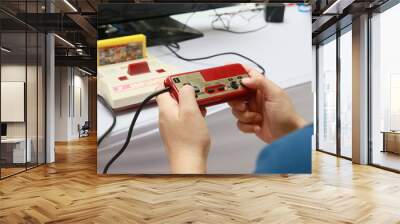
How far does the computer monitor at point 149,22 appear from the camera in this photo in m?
6.06

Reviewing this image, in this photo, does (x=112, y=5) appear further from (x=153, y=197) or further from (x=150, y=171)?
(x=153, y=197)

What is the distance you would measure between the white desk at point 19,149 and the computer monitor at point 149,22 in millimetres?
2321

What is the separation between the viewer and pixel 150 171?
19.8ft

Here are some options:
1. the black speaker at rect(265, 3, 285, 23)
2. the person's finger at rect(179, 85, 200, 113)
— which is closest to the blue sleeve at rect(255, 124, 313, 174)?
the person's finger at rect(179, 85, 200, 113)

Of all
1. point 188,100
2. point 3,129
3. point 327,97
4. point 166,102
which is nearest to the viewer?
point 188,100

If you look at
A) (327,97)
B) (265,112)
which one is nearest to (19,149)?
(265,112)

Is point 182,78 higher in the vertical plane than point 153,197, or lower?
higher

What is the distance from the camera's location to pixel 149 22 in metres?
6.07

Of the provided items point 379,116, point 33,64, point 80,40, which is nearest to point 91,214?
point 33,64

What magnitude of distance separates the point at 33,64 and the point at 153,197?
4018 millimetres

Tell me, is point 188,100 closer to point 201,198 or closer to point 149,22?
point 149,22

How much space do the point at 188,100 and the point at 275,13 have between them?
194 centimetres

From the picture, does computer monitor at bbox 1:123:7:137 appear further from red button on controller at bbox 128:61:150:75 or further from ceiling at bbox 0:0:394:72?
red button on controller at bbox 128:61:150:75

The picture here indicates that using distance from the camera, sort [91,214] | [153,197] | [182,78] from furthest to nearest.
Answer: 1. [182,78]
2. [153,197]
3. [91,214]
